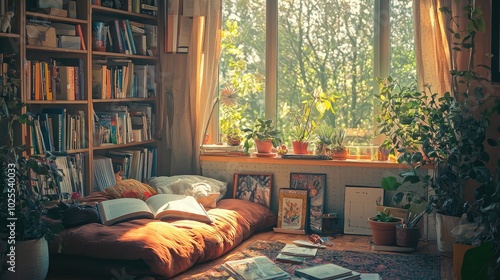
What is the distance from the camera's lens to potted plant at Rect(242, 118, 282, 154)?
5613 mm

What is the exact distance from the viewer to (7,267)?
12.2ft

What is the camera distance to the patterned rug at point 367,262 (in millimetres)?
4223

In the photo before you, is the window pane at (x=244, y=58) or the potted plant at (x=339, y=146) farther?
the window pane at (x=244, y=58)

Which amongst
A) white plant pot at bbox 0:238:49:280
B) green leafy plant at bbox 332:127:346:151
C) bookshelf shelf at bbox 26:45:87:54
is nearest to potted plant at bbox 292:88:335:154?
green leafy plant at bbox 332:127:346:151

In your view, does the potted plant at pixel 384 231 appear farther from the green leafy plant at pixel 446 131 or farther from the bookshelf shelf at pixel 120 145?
the bookshelf shelf at pixel 120 145

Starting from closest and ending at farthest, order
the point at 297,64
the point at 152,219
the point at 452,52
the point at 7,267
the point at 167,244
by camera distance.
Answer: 1. the point at 7,267
2. the point at 167,244
3. the point at 152,219
4. the point at 452,52
5. the point at 297,64

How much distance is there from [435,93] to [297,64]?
126cm

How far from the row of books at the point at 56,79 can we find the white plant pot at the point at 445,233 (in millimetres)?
2727

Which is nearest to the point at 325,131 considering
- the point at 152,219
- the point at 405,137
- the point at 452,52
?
the point at 405,137

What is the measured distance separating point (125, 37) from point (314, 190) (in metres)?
1.95

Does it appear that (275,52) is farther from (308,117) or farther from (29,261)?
(29,261)

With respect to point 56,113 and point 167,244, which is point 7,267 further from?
point 56,113

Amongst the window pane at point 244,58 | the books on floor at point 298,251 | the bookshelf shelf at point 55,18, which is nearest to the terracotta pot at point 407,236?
the books on floor at point 298,251

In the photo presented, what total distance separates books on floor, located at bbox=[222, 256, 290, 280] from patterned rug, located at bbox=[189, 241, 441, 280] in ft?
0.18
